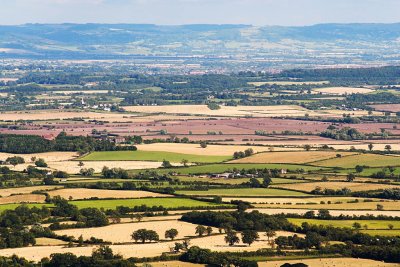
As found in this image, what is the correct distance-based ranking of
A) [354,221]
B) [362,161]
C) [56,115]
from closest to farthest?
[354,221]
[362,161]
[56,115]

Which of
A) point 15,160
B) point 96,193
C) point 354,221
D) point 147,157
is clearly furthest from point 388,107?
point 354,221

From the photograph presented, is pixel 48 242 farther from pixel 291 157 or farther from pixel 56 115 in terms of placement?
pixel 56 115

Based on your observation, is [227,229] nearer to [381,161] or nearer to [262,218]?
[262,218]

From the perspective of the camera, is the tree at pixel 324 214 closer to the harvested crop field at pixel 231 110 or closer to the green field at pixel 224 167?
the green field at pixel 224 167

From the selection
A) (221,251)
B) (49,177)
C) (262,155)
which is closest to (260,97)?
(262,155)

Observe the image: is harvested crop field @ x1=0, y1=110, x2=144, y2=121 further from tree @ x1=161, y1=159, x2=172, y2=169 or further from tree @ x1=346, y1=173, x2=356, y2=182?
tree @ x1=346, y1=173, x2=356, y2=182

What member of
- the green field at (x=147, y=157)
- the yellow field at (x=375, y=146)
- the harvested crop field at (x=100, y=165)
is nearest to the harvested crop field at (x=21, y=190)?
the harvested crop field at (x=100, y=165)
